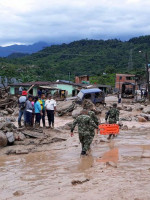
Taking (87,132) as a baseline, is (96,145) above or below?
below

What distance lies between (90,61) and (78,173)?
75.4 m

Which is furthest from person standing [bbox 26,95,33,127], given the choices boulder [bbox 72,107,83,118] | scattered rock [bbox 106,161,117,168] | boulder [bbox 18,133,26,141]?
boulder [bbox 72,107,83,118]

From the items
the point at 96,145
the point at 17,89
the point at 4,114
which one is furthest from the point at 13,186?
the point at 17,89

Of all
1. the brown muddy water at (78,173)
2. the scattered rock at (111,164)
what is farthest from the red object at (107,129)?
the scattered rock at (111,164)

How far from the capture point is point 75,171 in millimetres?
6672

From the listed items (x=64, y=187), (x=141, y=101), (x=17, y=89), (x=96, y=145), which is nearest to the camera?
(x=64, y=187)

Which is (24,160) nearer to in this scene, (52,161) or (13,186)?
(52,161)

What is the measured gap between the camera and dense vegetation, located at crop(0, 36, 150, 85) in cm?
6341

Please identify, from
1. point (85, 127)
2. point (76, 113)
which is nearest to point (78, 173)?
point (85, 127)

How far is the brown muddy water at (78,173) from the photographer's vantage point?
515 centimetres

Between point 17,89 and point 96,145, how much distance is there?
29.6 m

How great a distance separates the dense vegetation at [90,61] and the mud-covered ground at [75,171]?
43.2 m

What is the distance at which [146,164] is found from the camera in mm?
7098

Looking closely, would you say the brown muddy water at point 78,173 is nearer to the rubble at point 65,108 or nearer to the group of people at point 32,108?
the group of people at point 32,108
